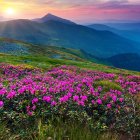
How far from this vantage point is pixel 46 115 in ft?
28.2

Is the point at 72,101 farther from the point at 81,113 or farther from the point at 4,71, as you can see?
the point at 4,71

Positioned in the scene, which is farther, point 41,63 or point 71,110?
point 41,63

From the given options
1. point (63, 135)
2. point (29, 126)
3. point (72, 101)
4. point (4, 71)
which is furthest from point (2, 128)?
point (4, 71)

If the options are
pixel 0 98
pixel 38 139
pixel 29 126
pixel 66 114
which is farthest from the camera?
pixel 0 98

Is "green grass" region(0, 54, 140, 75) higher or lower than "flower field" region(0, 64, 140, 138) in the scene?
lower

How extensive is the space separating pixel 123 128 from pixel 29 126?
2.53 metres

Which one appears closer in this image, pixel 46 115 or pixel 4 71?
pixel 46 115

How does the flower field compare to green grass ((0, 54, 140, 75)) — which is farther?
green grass ((0, 54, 140, 75))

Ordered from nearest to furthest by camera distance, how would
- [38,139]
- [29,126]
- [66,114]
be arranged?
[38,139], [29,126], [66,114]

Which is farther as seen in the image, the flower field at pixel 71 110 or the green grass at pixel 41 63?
the green grass at pixel 41 63

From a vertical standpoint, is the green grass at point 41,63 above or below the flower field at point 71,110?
below

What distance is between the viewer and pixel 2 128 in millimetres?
7289

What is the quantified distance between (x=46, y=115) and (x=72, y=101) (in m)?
1.27

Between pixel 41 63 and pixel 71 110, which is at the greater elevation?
pixel 71 110
